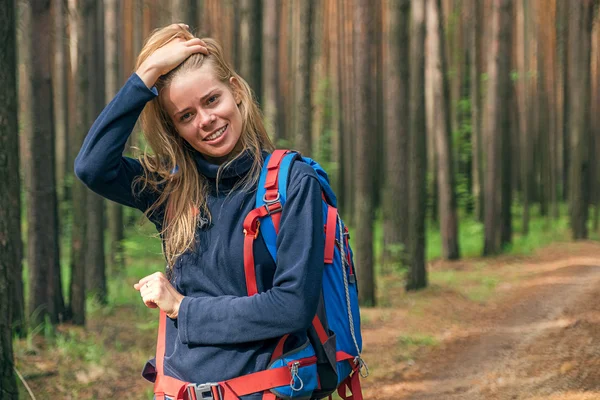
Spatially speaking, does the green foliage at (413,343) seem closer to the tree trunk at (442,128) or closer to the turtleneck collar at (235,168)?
the tree trunk at (442,128)

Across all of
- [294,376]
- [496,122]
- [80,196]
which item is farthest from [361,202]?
[294,376]

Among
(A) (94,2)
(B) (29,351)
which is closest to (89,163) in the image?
(B) (29,351)

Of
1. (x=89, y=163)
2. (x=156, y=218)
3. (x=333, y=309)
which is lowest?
(x=333, y=309)

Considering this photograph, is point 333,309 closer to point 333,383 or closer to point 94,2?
point 333,383

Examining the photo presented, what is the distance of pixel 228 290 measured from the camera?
6.38 ft

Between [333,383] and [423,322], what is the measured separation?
7197mm

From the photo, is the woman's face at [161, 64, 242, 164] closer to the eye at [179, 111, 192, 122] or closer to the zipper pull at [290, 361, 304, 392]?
the eye at [179, 111, 192, 122]

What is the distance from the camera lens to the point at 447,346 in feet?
25.2

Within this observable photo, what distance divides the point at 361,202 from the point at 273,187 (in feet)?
25.3

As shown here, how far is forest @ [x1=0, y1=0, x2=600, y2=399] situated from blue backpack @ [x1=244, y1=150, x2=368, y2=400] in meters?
0.60

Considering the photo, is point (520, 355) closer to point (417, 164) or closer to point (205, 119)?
point (417, 164)

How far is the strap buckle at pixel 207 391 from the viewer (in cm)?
189

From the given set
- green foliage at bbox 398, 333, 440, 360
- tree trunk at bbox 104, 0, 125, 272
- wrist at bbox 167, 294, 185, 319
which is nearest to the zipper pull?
wrist at bbox 167, 294, 185, 319

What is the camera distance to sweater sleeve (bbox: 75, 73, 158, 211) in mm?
2027
